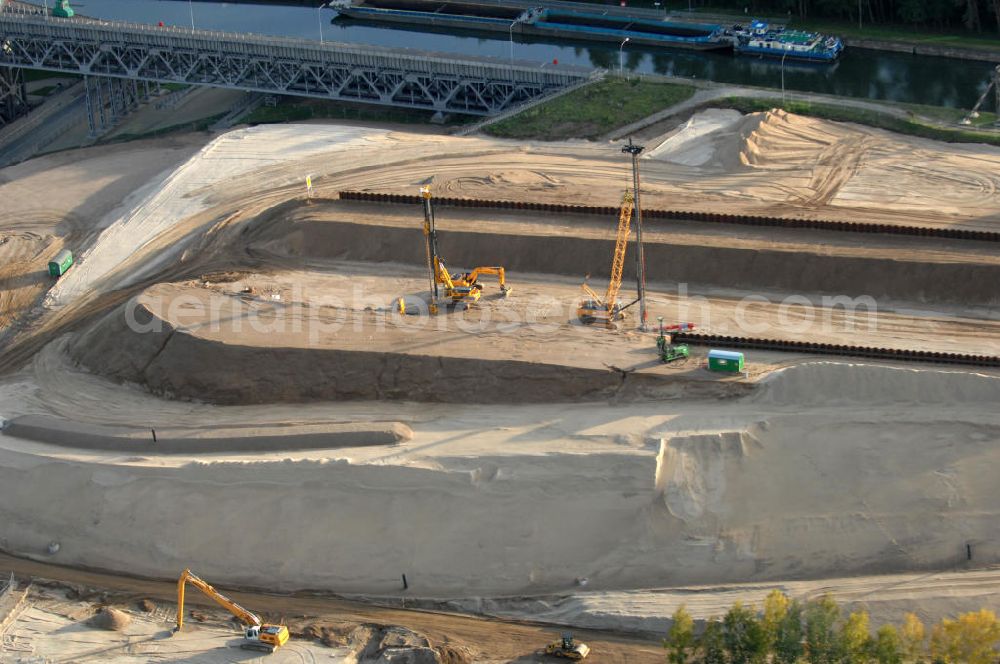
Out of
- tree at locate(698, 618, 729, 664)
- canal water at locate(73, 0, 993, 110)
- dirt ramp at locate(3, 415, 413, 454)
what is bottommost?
tree at locate(698, 618, 729, 664)

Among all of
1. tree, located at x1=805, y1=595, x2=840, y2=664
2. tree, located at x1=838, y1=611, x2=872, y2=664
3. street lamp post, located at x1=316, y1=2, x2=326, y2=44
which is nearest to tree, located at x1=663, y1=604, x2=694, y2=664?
tree, located at x1=805, y1=595, x2=840, y2=664

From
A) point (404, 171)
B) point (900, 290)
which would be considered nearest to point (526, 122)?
point (404, 171)

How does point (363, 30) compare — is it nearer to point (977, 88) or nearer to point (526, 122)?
point (526, 122)

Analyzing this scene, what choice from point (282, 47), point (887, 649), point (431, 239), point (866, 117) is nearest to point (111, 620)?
point (431, 239)

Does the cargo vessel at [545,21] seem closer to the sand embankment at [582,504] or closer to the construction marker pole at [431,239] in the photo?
the construction marker pole at [431,239]

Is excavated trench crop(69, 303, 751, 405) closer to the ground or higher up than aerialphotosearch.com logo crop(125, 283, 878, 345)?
closer to the ground

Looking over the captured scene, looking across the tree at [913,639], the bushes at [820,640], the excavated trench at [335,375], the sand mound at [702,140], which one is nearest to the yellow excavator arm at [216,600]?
the excavated trench at [335,375]

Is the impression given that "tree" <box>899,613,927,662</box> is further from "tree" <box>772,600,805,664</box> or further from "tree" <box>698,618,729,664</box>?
"tree" <box>698,618,729,664</box>

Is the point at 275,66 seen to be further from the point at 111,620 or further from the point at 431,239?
the point at 111,620
